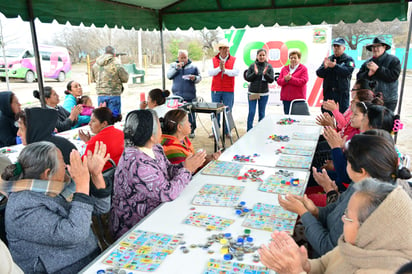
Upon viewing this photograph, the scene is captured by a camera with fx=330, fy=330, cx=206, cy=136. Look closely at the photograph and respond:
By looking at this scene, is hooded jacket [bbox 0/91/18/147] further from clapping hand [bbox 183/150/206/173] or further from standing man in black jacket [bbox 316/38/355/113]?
standing man in black jacket [bbox 316/38/355/113]

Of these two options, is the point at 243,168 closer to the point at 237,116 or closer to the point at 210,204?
the point at 210,204

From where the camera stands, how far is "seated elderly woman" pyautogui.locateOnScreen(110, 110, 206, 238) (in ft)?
6.19

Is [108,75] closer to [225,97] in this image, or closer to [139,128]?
[225,97]

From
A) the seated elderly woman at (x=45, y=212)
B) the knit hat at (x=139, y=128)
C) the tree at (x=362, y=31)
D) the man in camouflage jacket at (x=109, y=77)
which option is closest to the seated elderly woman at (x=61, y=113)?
the man in camouflage jacket at (x=109, y=77)

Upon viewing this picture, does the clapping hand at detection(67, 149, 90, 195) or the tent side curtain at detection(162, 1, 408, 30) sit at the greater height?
the tent side curtain at detection(162, 1, 408, 30)

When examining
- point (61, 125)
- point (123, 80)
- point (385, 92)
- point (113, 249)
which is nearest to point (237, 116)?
point (123, 80)

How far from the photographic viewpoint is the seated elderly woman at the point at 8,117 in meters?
3.42

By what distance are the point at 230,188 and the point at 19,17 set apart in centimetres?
345

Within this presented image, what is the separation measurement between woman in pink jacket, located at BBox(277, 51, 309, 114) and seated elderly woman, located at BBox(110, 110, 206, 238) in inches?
Answer: 152

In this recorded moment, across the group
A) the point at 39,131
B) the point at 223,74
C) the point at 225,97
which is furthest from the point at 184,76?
the point at 39,131

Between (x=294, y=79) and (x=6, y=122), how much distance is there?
4105 millimetres

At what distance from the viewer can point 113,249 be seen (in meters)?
1.46

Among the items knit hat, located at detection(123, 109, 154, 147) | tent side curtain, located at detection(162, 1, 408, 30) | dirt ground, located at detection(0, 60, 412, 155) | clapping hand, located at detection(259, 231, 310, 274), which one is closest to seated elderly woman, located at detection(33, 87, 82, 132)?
dirt ground, located at detection(0, 60, 412, 155)

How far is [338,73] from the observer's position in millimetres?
5152
